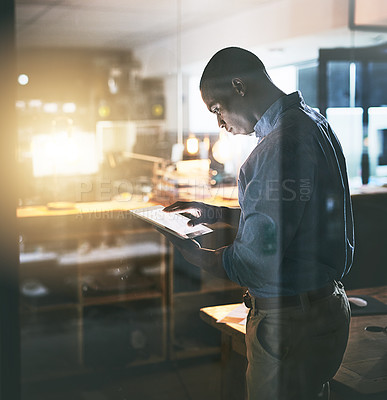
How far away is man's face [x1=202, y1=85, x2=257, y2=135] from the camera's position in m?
1.55

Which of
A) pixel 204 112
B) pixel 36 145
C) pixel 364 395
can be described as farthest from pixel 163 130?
pixel 364 395

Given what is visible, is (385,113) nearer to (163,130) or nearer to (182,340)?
(163,130)

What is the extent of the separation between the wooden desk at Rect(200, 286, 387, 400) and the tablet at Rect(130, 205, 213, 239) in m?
0.28

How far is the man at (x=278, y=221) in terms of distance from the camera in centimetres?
155

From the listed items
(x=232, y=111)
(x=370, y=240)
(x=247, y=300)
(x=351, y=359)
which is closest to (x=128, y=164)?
(x=232, y=111)

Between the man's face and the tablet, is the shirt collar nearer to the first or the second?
the man's face

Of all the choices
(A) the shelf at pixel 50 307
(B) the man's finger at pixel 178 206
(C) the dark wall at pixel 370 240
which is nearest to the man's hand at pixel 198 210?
(B) the man's finger at pixel 178 206

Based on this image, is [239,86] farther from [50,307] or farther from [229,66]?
[50,307]

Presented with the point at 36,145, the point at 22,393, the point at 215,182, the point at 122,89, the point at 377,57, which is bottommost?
the point at 22,393

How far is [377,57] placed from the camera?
2289 millimetres

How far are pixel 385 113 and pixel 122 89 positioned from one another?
1.09 m

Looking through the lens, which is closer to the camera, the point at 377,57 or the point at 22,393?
the point at 22,393

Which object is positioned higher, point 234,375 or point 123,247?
point 123,247

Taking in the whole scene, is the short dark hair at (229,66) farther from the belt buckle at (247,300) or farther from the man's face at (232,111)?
the belt buckle at (247,300)
